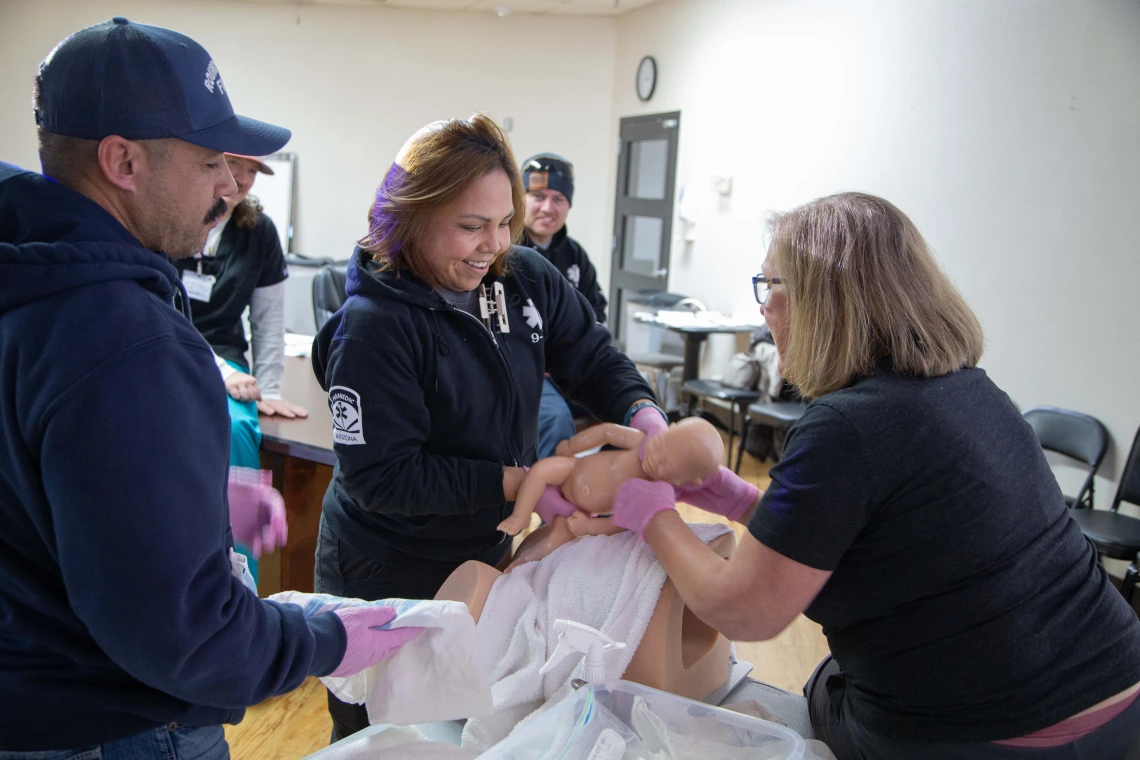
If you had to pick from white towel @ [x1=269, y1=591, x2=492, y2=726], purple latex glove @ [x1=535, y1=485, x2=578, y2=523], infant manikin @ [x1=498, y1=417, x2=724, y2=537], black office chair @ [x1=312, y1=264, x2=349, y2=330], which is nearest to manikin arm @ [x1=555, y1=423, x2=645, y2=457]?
infant manikin @ [x1=498, y1=417, x2=724, y2=537]

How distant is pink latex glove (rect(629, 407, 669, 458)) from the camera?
1.71m

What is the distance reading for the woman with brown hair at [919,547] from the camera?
1154mm

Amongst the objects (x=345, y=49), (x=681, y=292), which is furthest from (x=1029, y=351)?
(x=345, y=49)

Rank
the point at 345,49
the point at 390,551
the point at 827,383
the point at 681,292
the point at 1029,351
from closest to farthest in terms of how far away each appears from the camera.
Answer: the point at 827,383
the point at 390,551
the point at 1029,351
the point at 681,292
the point at 345,49

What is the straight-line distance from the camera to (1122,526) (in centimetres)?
328

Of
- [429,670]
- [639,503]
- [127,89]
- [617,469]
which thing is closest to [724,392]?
[617,469]

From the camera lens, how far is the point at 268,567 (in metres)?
2.83

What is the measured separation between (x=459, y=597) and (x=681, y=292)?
5.82m

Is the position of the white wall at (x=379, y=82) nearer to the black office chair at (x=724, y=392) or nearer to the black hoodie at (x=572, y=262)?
the black office chair at (x=724, y=392)

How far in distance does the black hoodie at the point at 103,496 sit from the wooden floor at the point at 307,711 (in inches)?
66.4

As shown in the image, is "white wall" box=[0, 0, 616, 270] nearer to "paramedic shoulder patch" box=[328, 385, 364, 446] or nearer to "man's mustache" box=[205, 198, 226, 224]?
"paramedic shoulder patch" box=[328, 385, 364, 446]

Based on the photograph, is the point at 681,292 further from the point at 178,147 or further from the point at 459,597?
the point at 178,147

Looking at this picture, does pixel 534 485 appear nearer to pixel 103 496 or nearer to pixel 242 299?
pixel 103 496

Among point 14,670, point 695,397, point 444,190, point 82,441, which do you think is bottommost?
point 695,397
